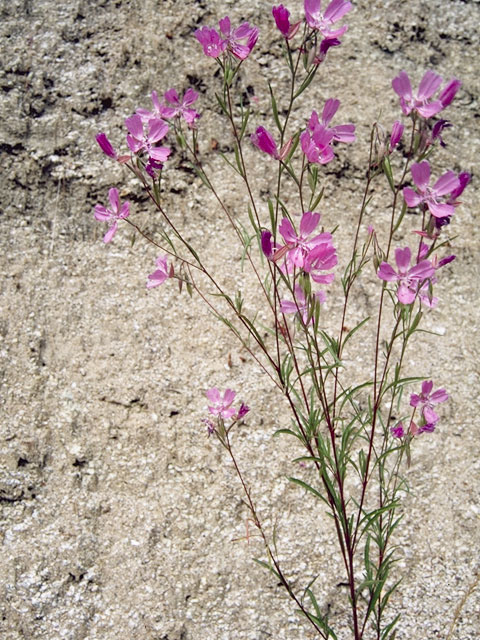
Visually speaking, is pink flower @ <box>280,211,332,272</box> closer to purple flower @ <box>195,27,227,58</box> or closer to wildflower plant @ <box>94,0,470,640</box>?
wildflower plant @ <box>94,0,470,640</box>

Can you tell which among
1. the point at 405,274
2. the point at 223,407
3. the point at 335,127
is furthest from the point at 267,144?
the point at 223,407

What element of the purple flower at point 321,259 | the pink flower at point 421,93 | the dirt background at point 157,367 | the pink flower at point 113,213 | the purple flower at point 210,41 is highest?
the purple flower at point 210,41

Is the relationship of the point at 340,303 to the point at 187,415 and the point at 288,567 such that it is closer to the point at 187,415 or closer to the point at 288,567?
the point at 187,415

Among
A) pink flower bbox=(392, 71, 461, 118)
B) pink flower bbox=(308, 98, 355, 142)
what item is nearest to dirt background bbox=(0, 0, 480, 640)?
pink flower bbox=(308, 98, 355, 142)

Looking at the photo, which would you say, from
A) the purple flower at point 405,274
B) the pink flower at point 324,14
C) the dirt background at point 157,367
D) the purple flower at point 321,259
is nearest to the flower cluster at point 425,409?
the purple flower at point 405,274

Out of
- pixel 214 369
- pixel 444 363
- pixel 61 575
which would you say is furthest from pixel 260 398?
pixel 61 575

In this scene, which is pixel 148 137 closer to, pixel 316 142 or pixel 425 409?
pixel 316 142

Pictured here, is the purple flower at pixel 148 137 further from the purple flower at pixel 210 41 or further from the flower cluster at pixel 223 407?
the flower cluster at pixel 223 407
